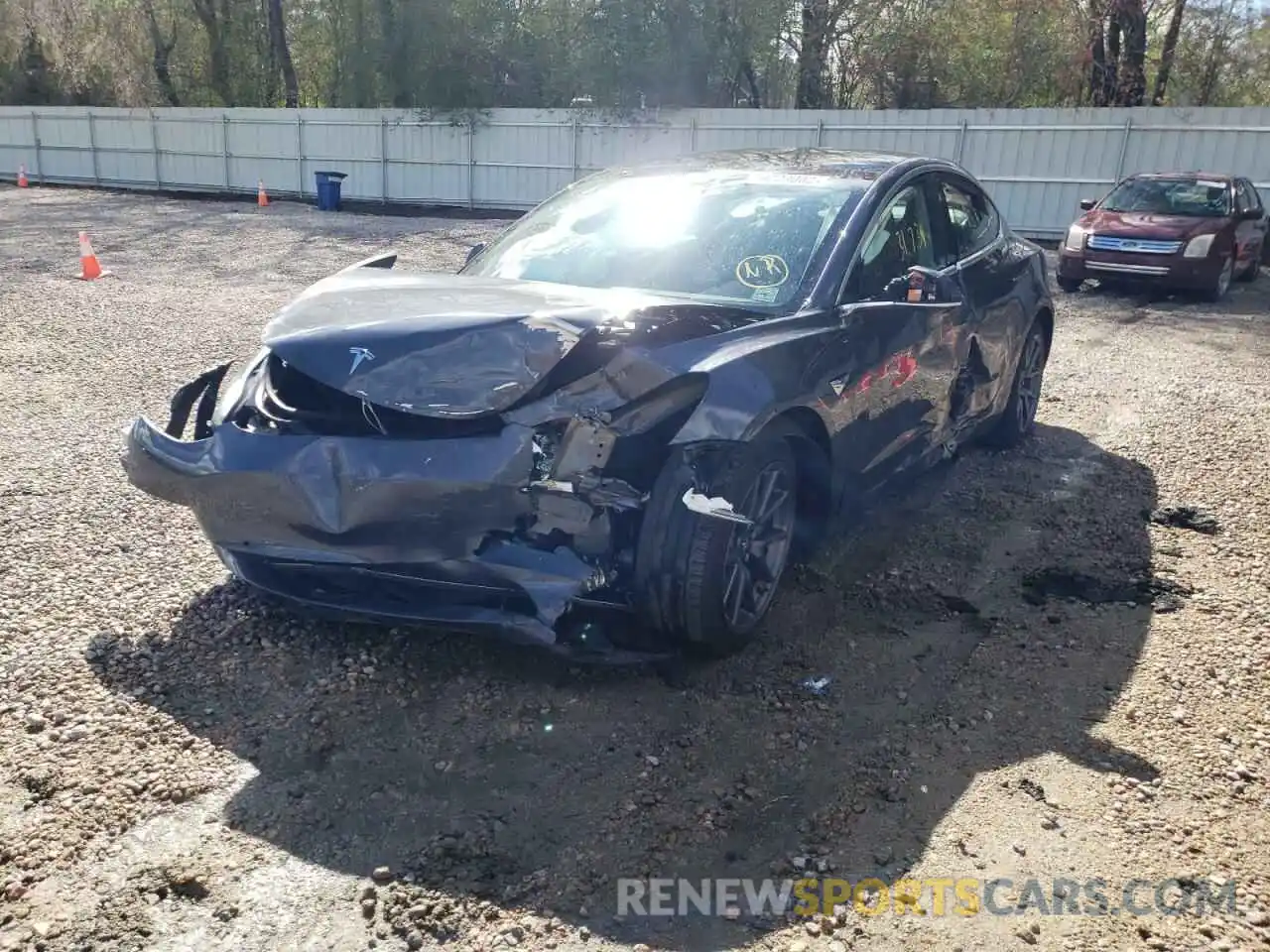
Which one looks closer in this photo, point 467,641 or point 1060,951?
point 1060,951

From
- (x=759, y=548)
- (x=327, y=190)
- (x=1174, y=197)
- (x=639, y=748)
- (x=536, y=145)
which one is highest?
(x=536, y=145)

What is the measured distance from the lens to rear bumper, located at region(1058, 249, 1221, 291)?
12.4 meters

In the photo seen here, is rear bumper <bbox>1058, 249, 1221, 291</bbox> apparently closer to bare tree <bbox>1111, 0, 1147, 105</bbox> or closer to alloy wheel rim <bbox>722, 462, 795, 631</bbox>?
alloy wheel rim <bbox>722, 462, 795, 631</bbox>

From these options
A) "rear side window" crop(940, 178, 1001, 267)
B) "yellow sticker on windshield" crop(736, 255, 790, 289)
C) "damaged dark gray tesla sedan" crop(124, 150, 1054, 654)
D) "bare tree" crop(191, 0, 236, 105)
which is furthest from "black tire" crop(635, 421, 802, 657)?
"bare tree" crop(191, 0, 236, 105)

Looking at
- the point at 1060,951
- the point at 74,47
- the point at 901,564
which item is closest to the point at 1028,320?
the point at 901,564

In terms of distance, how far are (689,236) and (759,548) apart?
1.40m

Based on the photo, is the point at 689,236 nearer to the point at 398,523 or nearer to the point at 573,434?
the point at 573,434

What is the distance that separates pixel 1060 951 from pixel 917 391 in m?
2.61

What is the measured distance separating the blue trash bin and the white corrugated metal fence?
1.74 meters

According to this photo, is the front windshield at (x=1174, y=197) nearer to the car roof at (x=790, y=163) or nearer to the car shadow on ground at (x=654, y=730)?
the car roof at (x=790, y=163)

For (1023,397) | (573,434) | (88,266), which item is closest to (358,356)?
(573,434)

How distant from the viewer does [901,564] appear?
4.56 meters

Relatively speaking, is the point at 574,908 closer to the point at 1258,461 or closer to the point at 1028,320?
the point at 1028,320

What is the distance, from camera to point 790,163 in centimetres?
483
